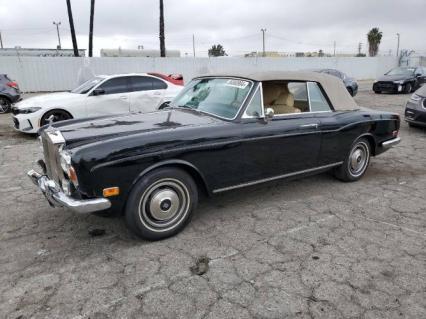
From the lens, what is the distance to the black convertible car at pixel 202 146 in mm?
3277

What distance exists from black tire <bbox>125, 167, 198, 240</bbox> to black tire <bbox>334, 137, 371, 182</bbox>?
2513mm

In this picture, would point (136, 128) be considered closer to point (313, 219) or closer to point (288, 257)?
point (288, 257)

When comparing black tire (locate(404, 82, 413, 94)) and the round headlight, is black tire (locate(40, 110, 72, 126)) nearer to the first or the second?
the round headlight

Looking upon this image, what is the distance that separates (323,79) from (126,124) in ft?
9.07

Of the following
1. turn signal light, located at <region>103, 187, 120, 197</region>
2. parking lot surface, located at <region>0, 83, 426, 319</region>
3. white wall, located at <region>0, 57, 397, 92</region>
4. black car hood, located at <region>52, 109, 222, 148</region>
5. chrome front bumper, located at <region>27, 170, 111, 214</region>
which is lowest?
parking lot surface, located at <region>0, 83, 426, 319</region>

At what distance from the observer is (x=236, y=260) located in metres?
3.31

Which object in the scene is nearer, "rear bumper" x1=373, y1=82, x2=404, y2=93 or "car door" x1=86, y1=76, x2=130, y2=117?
"car door" x1=86, y1=76, x2=130, y2=117

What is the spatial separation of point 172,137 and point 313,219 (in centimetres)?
187

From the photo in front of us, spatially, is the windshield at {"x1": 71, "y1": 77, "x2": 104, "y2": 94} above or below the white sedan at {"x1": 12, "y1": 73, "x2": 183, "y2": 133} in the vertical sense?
above

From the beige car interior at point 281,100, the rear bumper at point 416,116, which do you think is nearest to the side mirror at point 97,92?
the beige car interior at point 281,100

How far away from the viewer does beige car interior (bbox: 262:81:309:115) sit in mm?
4565

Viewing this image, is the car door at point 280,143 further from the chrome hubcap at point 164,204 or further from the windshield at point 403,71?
the windshield at point 403,71

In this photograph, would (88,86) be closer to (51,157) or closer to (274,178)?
(51,157)

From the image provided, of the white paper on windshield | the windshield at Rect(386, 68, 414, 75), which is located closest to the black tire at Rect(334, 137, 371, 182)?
the white paper on windshield
